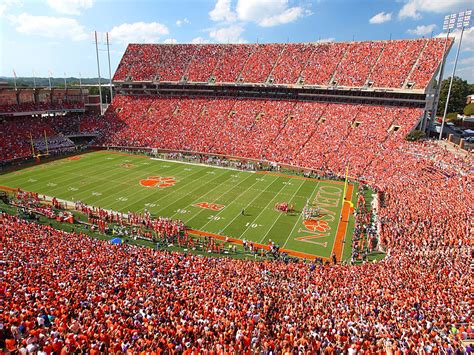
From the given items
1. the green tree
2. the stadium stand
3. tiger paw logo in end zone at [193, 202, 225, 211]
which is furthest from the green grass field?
the green tree

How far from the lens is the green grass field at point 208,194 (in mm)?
23188

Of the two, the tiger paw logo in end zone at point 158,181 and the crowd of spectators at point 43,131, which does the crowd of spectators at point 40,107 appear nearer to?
the crowd of spectators at point 43,131

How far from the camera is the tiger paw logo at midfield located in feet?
77.9

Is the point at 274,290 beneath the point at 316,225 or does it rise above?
above

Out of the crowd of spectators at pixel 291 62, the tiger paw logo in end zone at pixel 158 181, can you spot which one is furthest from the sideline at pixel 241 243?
the crowd of spectators at pixel 291 62

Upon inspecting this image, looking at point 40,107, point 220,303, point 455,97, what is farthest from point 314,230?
point 455,97

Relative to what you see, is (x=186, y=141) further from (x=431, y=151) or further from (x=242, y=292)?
(x=242, y=292)

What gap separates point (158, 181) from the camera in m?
33.3

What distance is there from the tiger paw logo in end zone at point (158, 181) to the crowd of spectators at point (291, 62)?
23802 mm

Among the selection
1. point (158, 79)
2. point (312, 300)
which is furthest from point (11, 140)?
point (312, 300)

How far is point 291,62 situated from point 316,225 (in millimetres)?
33143

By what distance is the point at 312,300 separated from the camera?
39.4 ft

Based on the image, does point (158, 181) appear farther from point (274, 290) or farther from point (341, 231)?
point (274, 290)

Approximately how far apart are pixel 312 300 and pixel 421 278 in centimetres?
509
